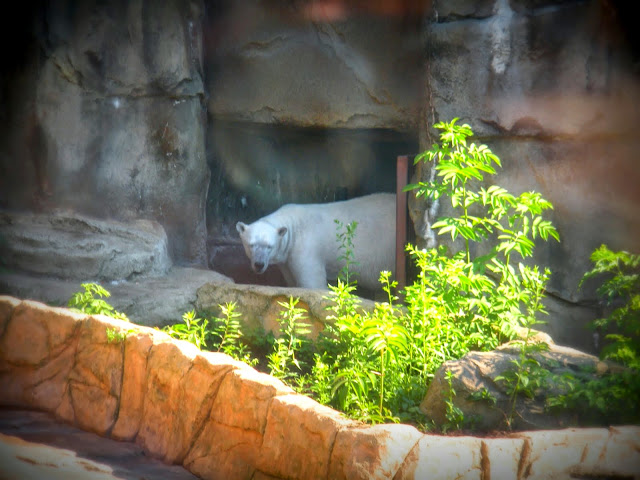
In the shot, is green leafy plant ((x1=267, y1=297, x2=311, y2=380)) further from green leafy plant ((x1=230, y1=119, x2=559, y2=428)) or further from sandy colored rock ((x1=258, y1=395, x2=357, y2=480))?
sandy colored rock ((x1=258, y1=395, x2=357, y2=480))

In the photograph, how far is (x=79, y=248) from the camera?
Answer: 6.37 meters

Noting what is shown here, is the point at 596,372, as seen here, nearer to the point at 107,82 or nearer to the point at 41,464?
the point at 41,464

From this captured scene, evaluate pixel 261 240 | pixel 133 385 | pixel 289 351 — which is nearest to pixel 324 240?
pixel 261 240

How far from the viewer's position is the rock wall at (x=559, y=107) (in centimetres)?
502

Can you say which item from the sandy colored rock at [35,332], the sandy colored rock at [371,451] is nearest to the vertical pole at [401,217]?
the sandy colored rock at [35,332]

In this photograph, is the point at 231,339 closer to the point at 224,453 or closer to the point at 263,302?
the point at 263,302

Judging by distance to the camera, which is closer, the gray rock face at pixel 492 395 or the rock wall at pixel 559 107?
the gray rock face at pixel 492 395

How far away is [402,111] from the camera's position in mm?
6992

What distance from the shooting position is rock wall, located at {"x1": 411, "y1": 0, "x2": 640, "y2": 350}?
502 centimetres

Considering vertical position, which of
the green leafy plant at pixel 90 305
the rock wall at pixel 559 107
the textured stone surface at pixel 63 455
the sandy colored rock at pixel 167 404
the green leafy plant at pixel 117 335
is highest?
the rock wall at pixel 559 107

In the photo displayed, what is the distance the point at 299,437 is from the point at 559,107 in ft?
11.9

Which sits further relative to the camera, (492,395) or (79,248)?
(79,248)

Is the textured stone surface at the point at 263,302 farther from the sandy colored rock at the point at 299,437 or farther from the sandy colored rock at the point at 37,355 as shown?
the sandy colored rock at the point at 299,437

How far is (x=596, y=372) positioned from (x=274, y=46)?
5456 millimetres
